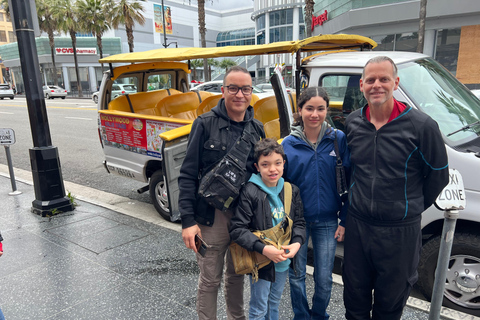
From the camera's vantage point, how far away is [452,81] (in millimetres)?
3555

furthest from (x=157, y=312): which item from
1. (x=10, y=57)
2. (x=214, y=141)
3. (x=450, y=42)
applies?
(x=10, y=57)

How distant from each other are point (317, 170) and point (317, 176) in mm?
41

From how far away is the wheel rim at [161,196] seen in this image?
196 inches

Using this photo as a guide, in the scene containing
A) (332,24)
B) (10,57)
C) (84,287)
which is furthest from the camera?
(10,57)

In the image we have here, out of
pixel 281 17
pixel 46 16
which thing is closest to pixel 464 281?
pixel 46 16

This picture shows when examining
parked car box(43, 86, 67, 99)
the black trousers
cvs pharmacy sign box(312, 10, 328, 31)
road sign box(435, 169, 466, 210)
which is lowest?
parked car box(43, 86, 67, 99)

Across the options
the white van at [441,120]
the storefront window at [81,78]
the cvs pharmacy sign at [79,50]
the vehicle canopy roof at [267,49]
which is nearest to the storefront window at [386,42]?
the vehicle canopy roof at [267,49]

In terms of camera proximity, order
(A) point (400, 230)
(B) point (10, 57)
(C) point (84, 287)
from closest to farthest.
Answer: (A) point (400, 230)
(C) point (84, 287)
(B) point (10, 57)

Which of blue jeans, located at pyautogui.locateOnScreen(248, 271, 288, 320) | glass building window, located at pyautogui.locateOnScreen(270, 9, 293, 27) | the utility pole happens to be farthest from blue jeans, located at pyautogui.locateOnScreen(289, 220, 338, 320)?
glass building window, located at pyautogui.locateOnScreen(270, 9, 293, 27)

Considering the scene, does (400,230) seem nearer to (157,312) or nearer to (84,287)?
(157,312)

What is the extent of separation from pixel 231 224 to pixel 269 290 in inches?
22.1

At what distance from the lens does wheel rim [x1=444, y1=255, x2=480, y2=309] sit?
9.05 feet

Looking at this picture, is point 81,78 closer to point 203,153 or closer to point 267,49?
point 267,49

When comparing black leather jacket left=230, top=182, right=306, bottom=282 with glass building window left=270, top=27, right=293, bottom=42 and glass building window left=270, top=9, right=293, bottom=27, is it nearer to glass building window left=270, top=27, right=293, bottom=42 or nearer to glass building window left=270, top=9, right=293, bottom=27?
glass building window left=270, top=27, right=293, bottom=42
